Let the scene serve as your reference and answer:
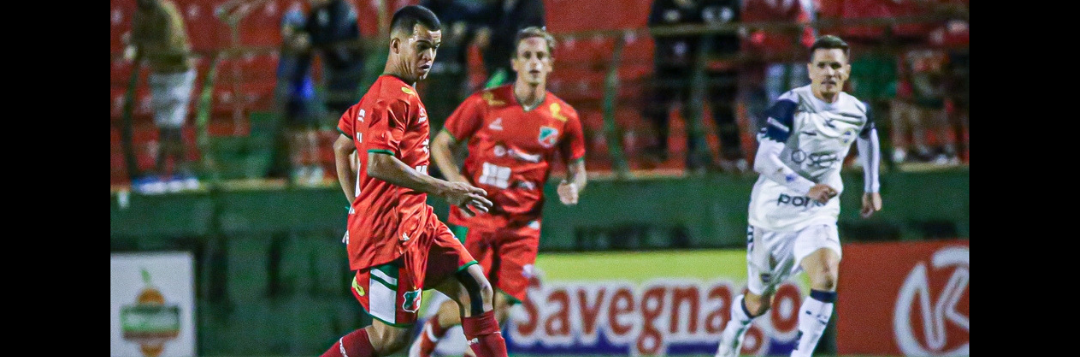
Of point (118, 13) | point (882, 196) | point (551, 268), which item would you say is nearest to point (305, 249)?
point (551, 268)

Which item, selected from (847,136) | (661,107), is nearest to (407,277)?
(847,136)

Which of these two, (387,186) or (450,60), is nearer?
(387,186)

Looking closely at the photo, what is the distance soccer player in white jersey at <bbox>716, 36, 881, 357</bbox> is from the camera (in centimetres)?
694

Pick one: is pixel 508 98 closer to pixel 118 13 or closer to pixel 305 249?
pixel 305 249

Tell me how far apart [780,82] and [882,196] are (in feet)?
3.64

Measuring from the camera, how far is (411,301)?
5.28 meters

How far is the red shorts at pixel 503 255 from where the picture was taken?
6953 mm

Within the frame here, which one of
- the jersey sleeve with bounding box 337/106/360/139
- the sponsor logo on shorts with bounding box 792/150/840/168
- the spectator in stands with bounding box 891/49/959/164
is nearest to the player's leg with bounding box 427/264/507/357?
the jersey sleeve with bounding box 337/106/360/139

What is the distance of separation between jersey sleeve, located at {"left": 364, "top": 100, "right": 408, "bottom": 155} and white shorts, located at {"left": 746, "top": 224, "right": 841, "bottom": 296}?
2888 mm

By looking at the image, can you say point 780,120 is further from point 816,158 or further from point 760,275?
point 760,275

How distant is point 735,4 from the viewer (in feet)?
28.3

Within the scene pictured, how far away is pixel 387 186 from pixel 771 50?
4291 millimetres

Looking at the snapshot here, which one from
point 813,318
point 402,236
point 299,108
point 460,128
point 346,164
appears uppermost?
point 299,108

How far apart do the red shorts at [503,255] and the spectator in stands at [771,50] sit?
242 cm
